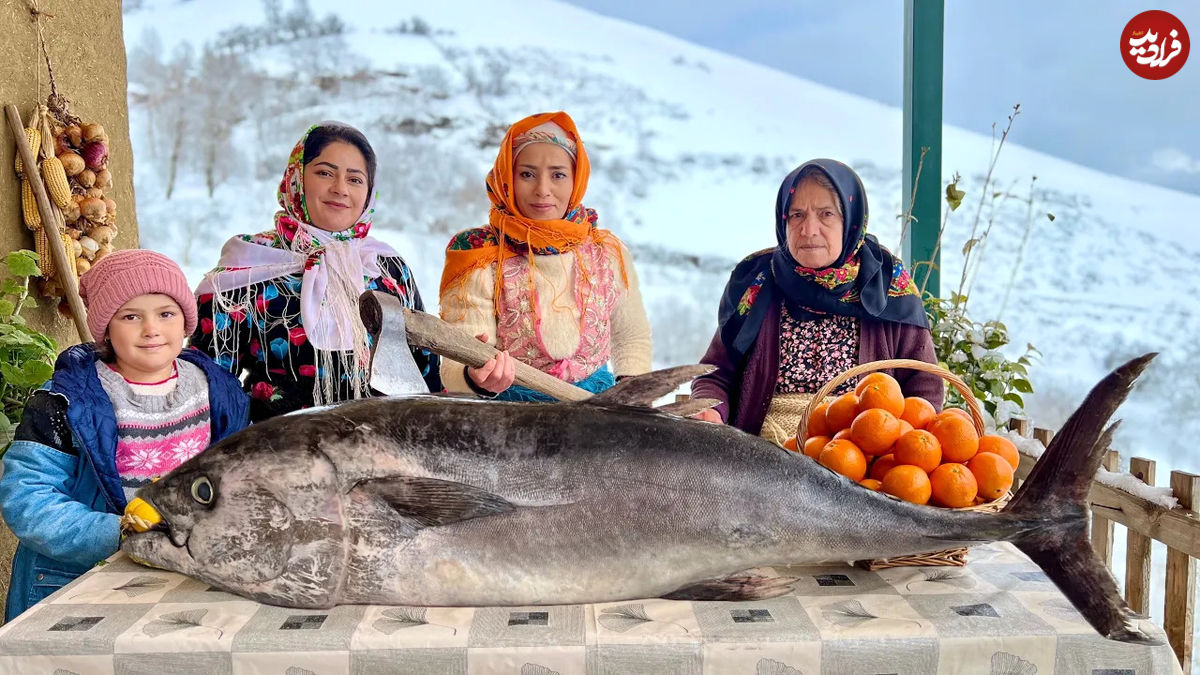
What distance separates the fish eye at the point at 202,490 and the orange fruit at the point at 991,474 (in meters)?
1.22

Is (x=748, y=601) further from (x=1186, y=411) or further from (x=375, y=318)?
(x=1186, y=411)

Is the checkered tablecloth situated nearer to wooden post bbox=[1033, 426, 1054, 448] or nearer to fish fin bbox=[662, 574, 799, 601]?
fish fin bbox=[662, 574, 799, 601]

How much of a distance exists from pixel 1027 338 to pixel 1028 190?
0.70 meters

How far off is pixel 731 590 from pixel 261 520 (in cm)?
71

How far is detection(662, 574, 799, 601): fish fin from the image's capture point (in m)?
1.38

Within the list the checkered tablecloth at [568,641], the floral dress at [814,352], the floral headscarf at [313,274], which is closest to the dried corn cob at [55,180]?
the floral headscarf at [313,274]

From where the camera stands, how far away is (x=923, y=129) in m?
3.79

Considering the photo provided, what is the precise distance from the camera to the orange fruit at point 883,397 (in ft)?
5.33

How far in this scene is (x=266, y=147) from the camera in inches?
174

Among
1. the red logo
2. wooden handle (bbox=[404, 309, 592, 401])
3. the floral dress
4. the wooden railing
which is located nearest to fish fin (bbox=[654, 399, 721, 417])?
wooden handle (bbox=[404, 309, 592, 401])

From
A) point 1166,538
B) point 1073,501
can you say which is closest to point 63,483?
point 1073,501

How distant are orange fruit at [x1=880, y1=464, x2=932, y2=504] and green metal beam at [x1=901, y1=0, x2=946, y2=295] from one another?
239cm

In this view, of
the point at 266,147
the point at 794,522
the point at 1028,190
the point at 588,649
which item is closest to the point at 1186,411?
the point at 1028,190

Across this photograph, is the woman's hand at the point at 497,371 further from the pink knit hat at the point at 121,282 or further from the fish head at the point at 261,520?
the pink knit hat at the point at 121,282
